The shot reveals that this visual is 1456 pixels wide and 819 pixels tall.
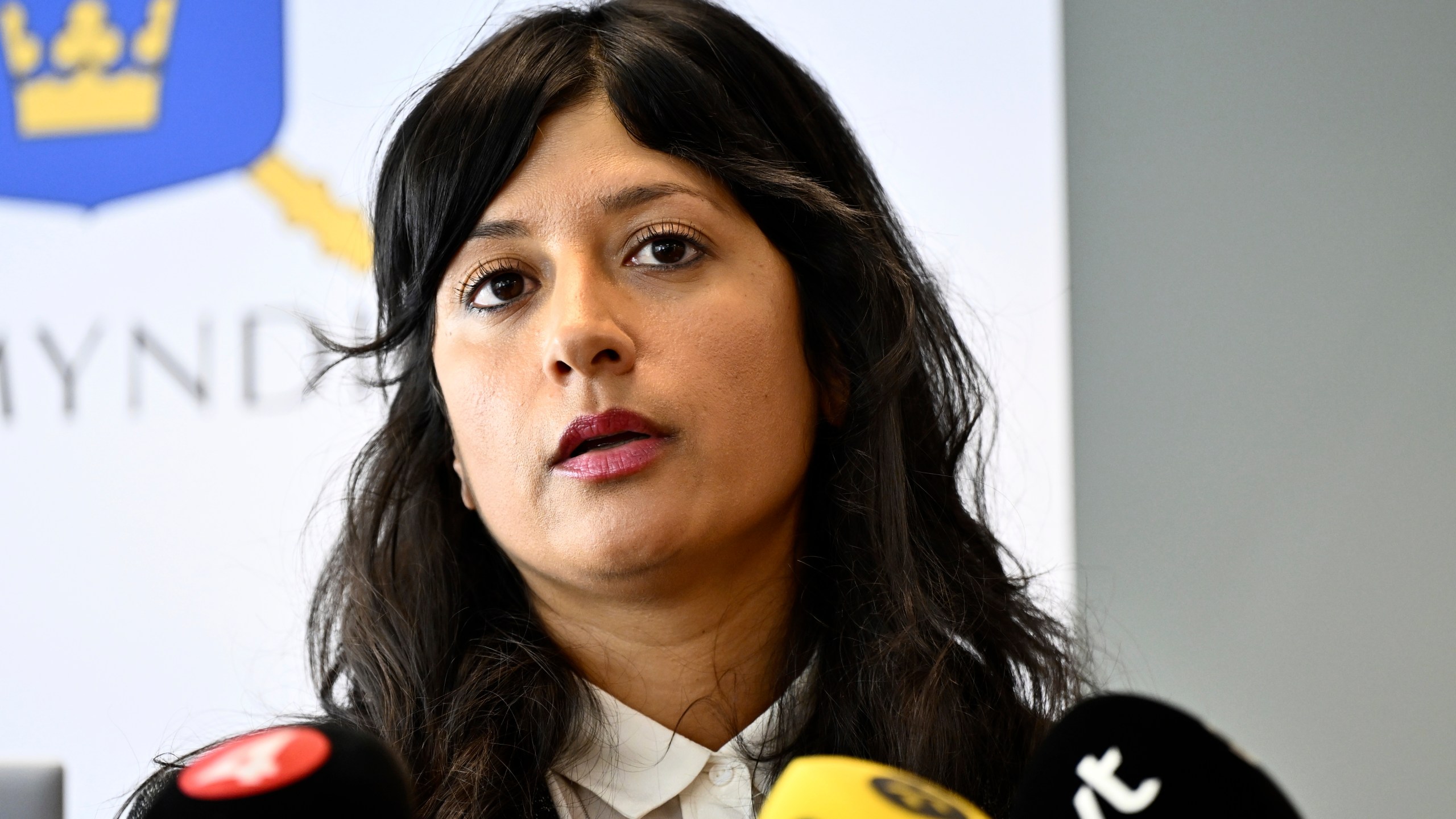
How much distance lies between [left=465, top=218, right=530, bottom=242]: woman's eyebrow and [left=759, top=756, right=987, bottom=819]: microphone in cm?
57

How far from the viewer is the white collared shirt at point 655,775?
3.07ft

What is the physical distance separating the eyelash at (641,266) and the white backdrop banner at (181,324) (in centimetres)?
70

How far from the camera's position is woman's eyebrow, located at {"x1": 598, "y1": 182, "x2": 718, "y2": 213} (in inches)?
37.1

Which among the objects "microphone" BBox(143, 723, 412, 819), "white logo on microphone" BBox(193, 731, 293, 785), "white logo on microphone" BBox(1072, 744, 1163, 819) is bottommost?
"white logo on microphone" BBox(1072, 744, 1163, 819)

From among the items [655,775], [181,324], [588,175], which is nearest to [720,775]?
[655,775]

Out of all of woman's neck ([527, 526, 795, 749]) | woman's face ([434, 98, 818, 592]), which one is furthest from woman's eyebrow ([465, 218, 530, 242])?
woman's neck ([527, 526, 795, 749])

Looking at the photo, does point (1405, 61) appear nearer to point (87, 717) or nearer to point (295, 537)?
point (295, 537)

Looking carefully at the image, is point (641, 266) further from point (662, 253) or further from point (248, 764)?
point (248, 764)

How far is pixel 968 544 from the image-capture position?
1.12m

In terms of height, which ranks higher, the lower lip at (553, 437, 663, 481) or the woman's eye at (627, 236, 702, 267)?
the woman's eye at (627, 236, 702, 267)

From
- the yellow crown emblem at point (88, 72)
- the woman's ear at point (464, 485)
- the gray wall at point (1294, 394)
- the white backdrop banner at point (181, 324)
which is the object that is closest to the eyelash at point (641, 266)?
the woman's ear at point (464, 485)

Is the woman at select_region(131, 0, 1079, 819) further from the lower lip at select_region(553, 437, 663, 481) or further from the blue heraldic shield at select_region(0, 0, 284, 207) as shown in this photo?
the blue heraldic shield at select_region(0, 0, 284, 207)

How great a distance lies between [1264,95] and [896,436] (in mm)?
905

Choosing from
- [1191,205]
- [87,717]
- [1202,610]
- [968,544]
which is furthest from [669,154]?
[87,717]
